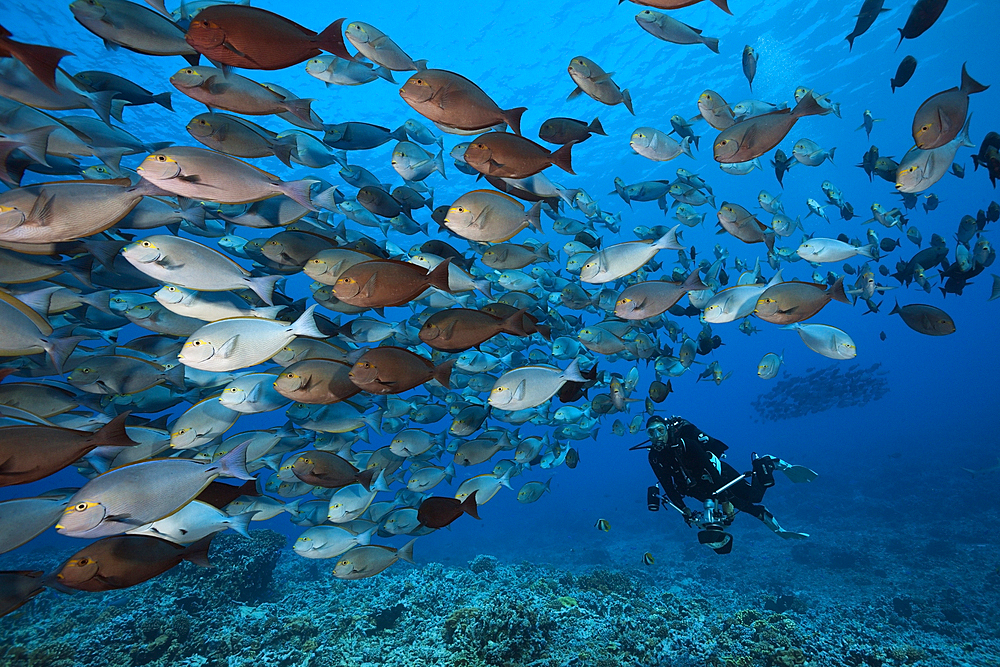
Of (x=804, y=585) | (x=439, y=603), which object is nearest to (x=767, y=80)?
(x=804, y=585)

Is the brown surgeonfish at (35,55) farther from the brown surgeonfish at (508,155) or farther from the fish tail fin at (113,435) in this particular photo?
the brown surgeonfish at (508,155)

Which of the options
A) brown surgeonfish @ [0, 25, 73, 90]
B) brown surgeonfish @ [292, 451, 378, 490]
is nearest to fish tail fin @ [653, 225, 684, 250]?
brown surgeonfish @ [292, 451, 378, 490]

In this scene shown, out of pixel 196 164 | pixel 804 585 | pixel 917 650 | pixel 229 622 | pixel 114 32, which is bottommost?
pixel 229 622

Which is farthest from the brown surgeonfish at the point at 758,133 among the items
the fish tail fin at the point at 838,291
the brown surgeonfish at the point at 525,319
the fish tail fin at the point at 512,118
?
the brown surgeonfish at the point at 525,319

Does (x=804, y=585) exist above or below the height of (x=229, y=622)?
above

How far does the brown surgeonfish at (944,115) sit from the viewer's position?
3.10m

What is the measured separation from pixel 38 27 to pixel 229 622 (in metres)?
24.6

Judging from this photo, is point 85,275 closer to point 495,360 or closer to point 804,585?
point 495,360

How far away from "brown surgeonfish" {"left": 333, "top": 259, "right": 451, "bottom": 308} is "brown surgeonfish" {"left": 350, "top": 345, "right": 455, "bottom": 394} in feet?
1.25

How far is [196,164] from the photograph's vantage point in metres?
2.38

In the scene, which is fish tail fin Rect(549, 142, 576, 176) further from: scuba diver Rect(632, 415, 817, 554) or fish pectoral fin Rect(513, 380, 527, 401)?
scuba diver Rect(632, 415, 817, 554)

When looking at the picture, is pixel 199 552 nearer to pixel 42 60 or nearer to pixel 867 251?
pixel 42 60

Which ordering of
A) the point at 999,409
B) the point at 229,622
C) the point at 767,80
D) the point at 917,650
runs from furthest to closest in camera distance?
the point at 999,409
the point at 767,80
the point at 229,622
the point at 917,650

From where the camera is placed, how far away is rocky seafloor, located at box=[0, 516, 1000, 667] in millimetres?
5504
